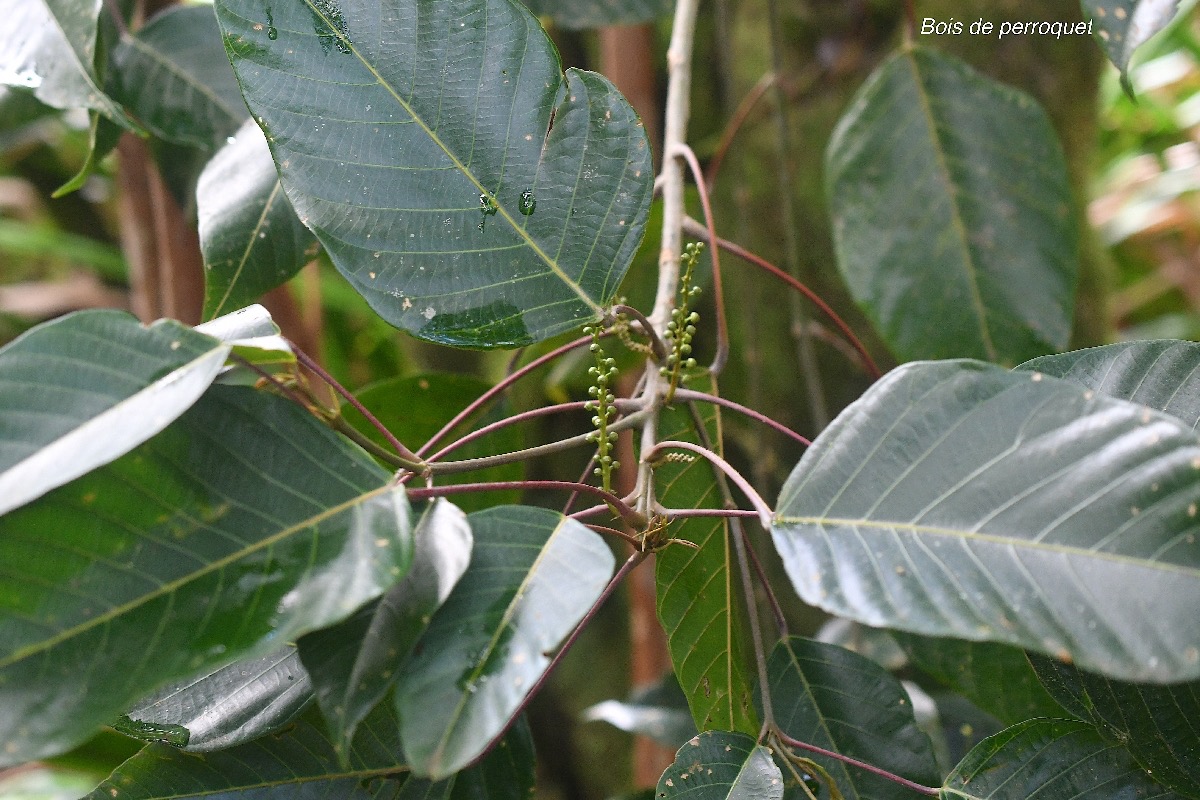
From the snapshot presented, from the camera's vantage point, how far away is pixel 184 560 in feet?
1.29

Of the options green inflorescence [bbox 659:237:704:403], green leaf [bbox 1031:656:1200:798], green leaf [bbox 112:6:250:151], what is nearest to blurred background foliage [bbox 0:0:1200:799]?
green leaf [bbox 112:6:250:151]

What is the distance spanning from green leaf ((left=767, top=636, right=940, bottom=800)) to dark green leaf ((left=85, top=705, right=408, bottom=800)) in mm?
274

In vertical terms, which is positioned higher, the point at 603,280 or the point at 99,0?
the point at 99,0

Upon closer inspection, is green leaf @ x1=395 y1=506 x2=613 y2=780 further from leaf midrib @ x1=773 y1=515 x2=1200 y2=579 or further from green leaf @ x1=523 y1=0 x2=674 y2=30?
green leaf @ x1=523 y1=0 x2=674 y2=30

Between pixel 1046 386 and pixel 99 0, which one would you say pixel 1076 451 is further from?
pixel 99 0

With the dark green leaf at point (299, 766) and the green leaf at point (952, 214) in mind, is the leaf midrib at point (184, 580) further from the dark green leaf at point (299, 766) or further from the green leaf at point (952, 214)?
the green leaf at point (952, 214)

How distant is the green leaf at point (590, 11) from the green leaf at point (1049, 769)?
0.74 meters

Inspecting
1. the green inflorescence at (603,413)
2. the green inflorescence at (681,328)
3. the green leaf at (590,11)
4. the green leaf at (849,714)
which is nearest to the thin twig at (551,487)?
the green inflorescence at (603,413)

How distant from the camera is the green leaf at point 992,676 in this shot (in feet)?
2.38

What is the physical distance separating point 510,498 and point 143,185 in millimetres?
763

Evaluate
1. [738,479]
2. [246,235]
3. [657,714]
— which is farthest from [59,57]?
[657,714]

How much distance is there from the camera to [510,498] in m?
0.75

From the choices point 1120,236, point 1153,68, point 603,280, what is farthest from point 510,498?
point 1153,68

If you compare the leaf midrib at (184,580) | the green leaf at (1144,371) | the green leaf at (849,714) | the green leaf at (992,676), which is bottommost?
the green leaf at (992,676)
